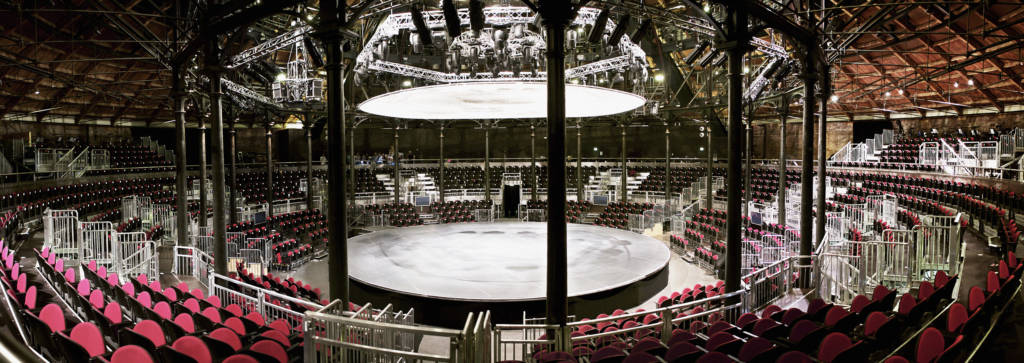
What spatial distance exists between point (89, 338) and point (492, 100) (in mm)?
9657

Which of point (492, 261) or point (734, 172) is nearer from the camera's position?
point (734, 172)

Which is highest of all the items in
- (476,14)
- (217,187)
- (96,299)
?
(476,14)

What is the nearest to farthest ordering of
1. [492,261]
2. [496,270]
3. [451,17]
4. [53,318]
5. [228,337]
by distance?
[228,337] < [53,318] < [451,17] < [496,270] < [492,261]

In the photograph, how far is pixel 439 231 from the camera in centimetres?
2097

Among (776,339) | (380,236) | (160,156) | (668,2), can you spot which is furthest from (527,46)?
(160,156)

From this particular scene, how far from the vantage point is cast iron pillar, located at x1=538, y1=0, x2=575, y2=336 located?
6.68m

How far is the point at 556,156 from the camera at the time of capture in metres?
6.81

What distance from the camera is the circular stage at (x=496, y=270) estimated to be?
11.6 metres

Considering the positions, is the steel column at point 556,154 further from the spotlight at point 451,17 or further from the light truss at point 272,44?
the light truss at point 272,44

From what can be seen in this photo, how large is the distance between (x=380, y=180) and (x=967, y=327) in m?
31.9

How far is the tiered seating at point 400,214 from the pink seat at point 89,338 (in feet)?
63.9

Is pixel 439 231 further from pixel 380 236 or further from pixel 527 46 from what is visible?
pixel 527 46

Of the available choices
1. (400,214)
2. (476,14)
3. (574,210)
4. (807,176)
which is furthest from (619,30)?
(400,214)

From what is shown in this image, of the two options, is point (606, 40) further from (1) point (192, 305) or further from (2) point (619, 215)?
(2) point (619, 215)
